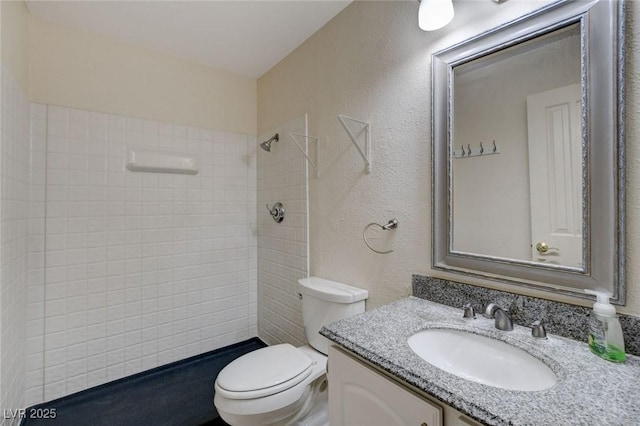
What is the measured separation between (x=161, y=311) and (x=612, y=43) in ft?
8.34

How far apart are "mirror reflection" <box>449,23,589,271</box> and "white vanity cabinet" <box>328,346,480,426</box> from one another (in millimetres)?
578

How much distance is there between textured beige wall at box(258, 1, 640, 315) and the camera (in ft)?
3.42

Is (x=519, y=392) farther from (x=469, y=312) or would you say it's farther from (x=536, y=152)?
(x=536, y=152)

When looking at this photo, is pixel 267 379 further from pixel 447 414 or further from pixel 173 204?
pixel 173 204

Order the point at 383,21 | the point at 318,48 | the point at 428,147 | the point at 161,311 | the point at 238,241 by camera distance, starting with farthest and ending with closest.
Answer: the point at 238,241, the point at 161,311, the point at 318,48, the point at 383,21, the point at 428,147

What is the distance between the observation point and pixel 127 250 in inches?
76.2

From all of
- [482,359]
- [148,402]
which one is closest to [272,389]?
[482,359]

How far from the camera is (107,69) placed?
1876 mm

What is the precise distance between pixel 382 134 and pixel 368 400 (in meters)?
1.08

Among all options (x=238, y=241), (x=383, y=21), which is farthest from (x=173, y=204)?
(x=383, y=21)

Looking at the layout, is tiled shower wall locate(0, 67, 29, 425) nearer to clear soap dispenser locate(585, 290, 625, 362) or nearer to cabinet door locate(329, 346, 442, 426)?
cabinet door locate(329, 346, 442, 426)

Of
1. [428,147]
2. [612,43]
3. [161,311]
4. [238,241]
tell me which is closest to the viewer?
[612,43]

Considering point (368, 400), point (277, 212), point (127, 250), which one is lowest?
point (368, 400)

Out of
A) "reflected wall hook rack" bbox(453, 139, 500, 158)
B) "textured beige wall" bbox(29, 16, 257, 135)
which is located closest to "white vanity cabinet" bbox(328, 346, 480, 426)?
"reflected wall hook rack" bbox(453, 139, 500, 158)
